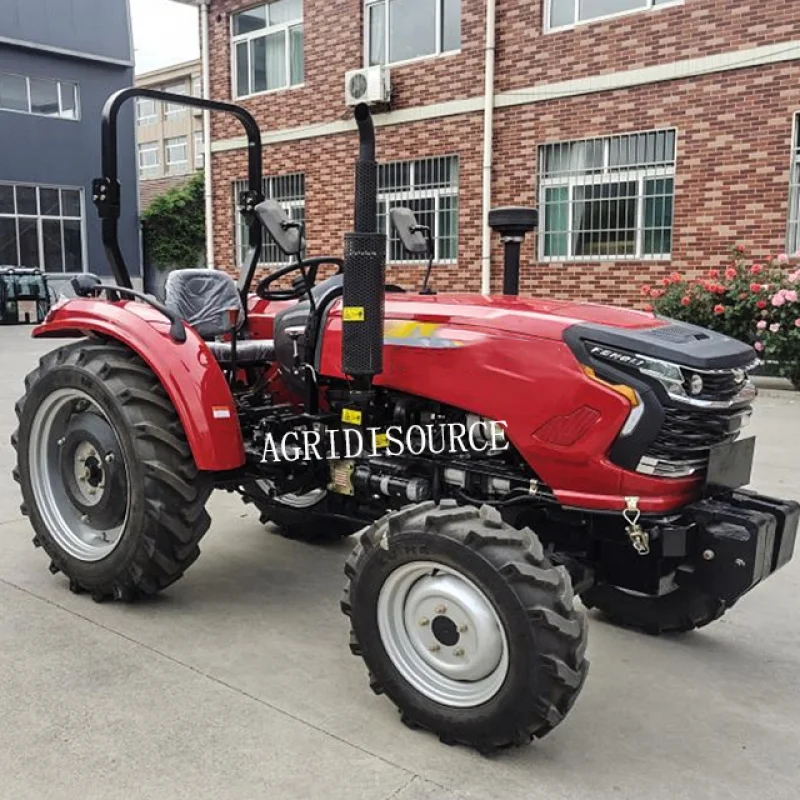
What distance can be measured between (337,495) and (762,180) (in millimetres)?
8545

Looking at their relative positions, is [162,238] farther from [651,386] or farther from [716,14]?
[651,386]

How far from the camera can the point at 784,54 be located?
9.95m

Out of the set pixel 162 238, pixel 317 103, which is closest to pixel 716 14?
pixel 317 103

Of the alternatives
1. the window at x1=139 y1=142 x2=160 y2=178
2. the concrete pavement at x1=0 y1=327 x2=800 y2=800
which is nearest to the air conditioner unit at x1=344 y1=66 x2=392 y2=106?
the concrete pavement at x1=0 y1=327 x2=800 y2=800

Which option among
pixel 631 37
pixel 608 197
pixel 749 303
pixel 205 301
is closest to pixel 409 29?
pixel 631 37

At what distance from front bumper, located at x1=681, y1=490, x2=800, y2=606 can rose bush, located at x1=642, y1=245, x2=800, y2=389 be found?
686cm

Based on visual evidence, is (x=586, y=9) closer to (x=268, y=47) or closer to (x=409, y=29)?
(x=409, y=29)

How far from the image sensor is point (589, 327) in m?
2.81

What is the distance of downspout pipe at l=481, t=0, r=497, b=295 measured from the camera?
1212cm

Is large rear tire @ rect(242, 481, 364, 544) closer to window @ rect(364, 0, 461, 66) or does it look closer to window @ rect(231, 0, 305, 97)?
window @ rect(364, 0, 461, 66)

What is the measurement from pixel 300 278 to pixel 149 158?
5404 cm

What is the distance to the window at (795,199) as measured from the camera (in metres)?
10.1

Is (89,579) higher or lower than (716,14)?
lower

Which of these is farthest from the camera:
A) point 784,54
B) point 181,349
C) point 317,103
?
point 317,103
